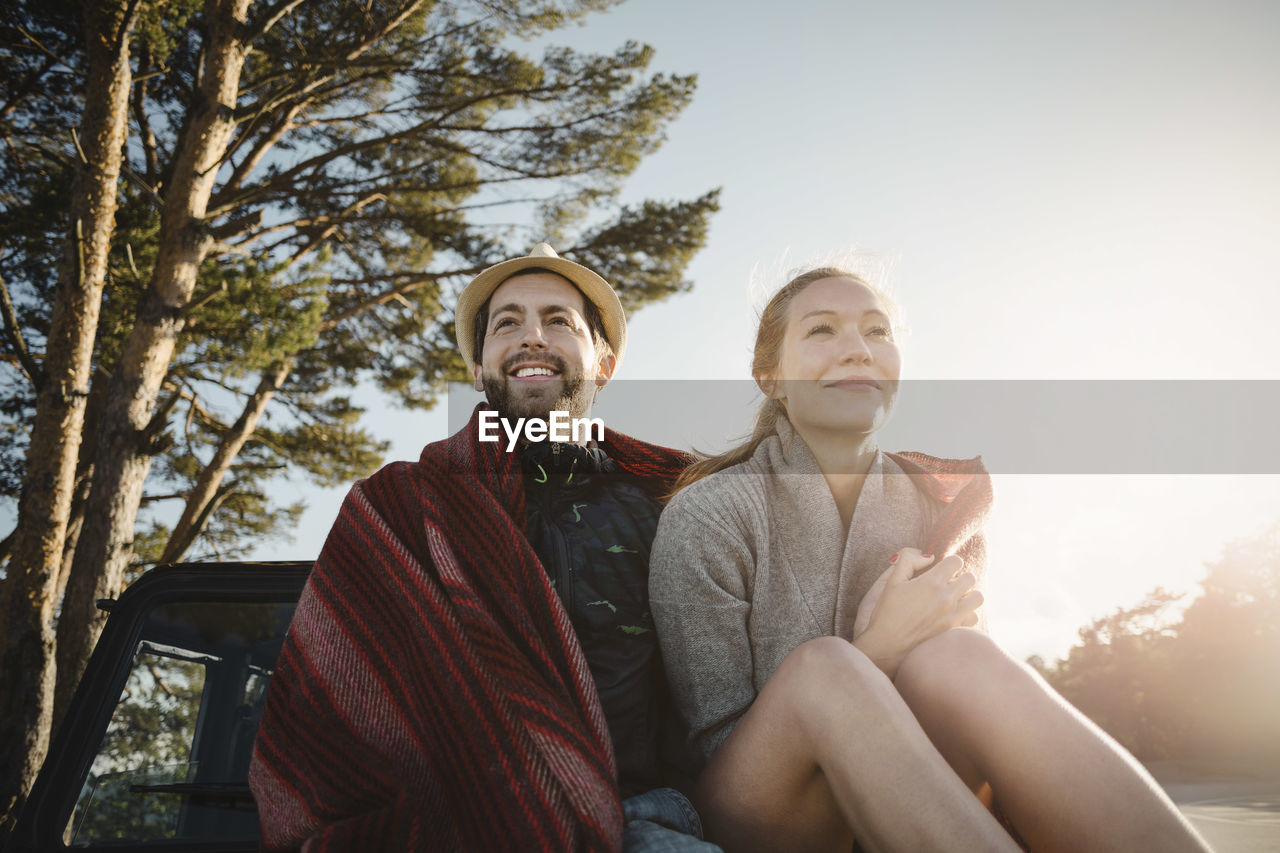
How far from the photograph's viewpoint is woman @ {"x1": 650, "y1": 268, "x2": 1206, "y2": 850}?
1233 millimetres

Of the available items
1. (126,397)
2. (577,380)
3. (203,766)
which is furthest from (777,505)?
(126,397)

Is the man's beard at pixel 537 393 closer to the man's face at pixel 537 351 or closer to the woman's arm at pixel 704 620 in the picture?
the man's face at pixel 537 351

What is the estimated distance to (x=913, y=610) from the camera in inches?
63.1

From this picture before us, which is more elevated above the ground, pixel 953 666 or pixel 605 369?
pixel 605 369

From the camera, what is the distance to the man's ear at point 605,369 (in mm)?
2476

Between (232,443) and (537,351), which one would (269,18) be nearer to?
(232,443)

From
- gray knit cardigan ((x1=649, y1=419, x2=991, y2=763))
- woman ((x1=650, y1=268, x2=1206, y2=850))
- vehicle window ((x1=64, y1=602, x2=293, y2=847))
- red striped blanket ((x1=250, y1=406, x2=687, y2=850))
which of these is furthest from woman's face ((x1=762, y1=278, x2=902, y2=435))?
vehicle window ((x1=64, y1=602, x2=293, y2=847))

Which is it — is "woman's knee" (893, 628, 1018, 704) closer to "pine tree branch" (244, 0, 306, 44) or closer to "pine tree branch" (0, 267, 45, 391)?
"pine tree branch" (0, 267, 45, 391)

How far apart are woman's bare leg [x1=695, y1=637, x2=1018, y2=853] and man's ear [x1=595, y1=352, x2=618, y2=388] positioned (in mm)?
1261

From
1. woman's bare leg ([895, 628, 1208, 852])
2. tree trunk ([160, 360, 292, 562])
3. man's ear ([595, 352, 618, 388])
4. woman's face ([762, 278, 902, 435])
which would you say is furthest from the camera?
tree trunk ([160, 360, 292, 562])

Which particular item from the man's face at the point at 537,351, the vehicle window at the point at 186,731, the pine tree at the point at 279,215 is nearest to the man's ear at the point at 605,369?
the man's face at the point at 537,351

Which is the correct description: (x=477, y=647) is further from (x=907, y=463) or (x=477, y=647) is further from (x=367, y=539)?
(x=907, y=463)

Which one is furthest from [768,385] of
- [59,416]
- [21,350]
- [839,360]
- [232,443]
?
[232,443]

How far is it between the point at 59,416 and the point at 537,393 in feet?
17.0
